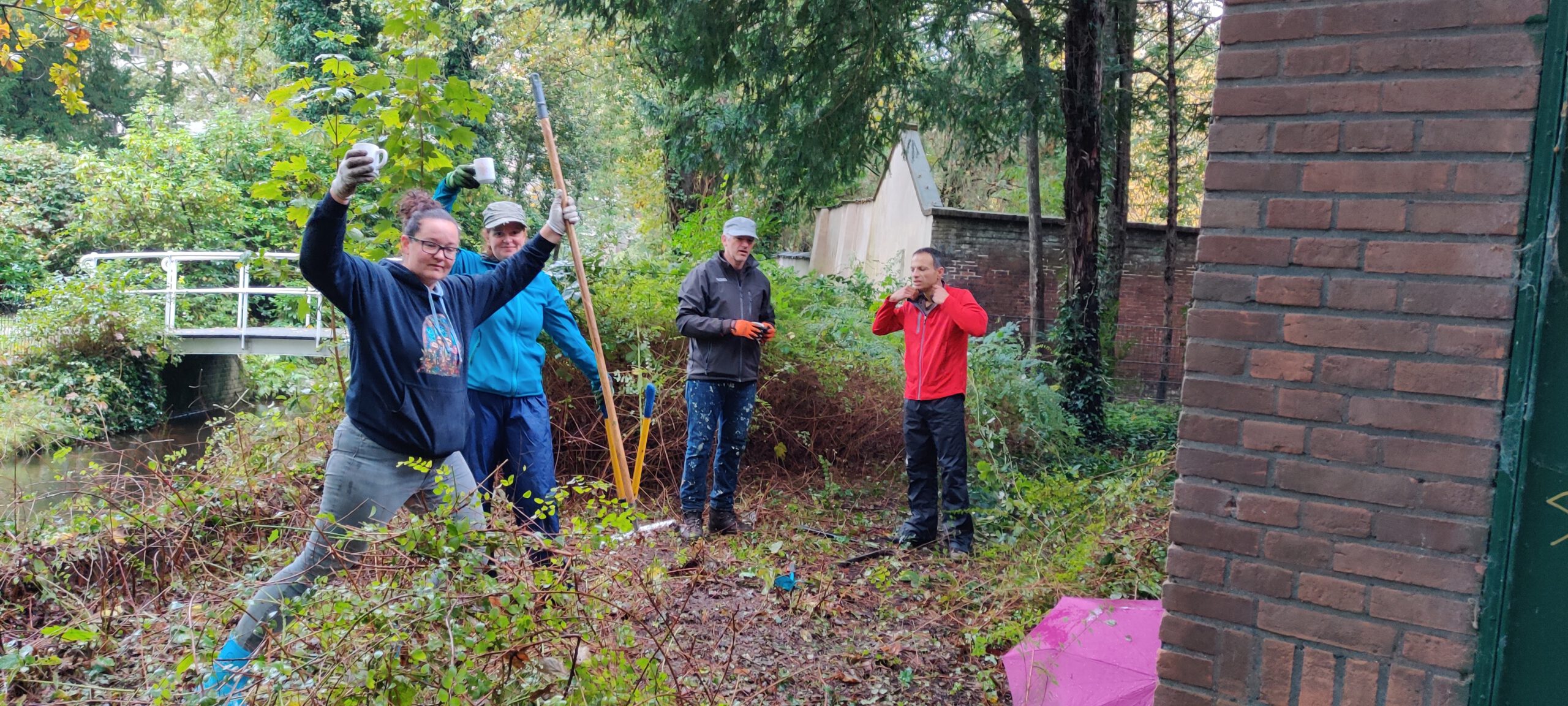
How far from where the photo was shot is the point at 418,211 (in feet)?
11.1

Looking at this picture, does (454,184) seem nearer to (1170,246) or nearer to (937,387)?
(937,387)

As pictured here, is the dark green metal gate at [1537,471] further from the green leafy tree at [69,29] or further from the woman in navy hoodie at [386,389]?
the green leafy tree at [69,29]

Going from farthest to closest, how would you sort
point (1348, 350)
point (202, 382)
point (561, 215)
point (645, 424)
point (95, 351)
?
point (202, 382) < point (95, 351) < point (645, 424) < point (561, 215) < point (1348, 350)

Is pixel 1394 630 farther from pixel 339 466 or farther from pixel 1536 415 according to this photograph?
pixel 339 466

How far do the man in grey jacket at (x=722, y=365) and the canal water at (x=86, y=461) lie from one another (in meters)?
2.63

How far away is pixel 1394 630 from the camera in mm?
2186

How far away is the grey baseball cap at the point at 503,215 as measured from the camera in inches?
180

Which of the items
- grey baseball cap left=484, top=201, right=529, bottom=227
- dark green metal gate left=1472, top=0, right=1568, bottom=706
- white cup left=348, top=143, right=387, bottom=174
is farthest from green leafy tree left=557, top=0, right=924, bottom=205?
dark green metal gate left=1472, top=0, right=1568, bottom=706

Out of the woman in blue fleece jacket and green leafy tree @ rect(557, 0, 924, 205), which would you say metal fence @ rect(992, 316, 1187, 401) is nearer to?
green leafy tree @ rect(557, 0, 924, 205)

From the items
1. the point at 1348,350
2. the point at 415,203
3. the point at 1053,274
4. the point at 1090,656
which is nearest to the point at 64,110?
the point at 1053,274

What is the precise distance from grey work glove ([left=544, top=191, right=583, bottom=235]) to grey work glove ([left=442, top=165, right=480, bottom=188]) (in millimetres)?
363

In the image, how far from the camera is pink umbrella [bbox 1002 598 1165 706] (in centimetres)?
315

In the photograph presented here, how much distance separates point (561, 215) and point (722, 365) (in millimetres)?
1859

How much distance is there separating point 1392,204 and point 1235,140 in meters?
0.38
